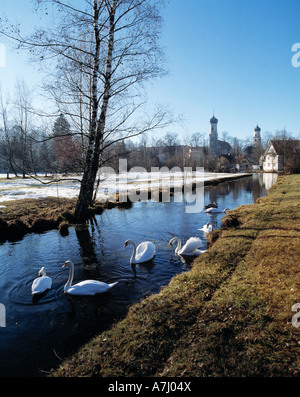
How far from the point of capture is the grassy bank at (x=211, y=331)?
126 inches

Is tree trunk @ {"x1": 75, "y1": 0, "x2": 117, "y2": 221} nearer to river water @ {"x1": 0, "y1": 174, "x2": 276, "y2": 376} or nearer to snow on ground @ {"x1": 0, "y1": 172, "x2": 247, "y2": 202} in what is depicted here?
snow on ground @ {"x1": 0, "y1": 172, "x2": 247, "y2": 202}

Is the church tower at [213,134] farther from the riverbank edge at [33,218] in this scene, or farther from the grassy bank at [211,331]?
the grassy bank at [211,331]

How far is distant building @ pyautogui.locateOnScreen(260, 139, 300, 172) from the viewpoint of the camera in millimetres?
50237

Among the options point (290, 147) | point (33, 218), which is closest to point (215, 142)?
point (290, 147)

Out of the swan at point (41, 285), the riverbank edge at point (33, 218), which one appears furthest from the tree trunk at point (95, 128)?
the swan at point (41, 285)

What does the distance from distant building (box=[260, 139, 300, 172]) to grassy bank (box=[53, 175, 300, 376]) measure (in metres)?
51.8

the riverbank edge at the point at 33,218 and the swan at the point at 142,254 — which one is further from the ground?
the riverbank edge at the point at 33,218

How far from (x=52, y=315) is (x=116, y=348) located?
2259mm

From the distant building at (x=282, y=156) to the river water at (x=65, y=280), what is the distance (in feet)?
152

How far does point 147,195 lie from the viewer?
23344 millimetres

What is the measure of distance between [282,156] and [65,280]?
68983 millimetres

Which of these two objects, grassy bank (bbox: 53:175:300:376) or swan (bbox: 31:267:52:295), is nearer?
grassy bank (bbox: 53:175:300:376)

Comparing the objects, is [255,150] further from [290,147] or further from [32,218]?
[32,218]

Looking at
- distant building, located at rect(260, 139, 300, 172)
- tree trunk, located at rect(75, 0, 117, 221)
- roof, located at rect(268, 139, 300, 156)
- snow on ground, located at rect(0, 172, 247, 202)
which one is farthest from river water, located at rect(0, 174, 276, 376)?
roof, located at rect(268, 139, 300, 156)
